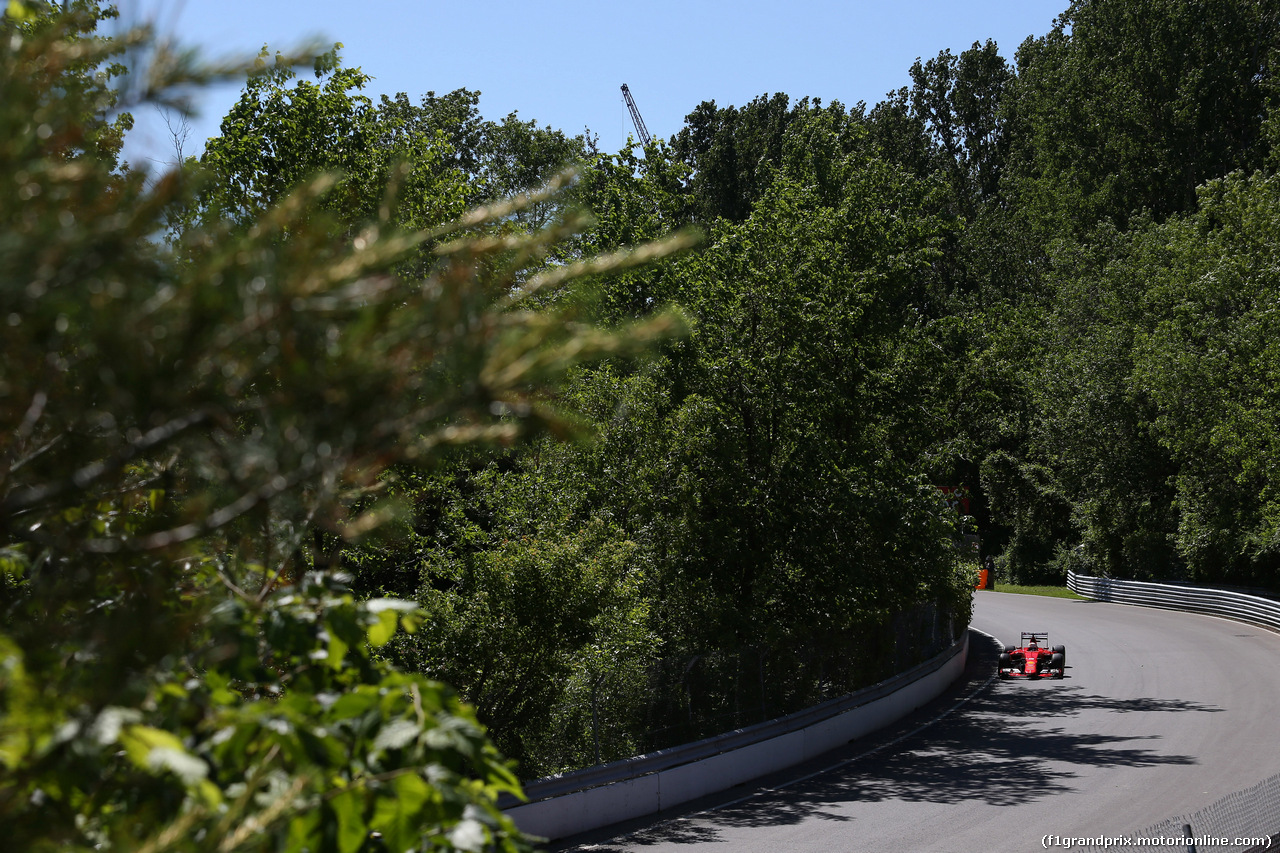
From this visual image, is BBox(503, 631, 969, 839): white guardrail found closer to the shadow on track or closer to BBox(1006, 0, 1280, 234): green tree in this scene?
the shadow on track

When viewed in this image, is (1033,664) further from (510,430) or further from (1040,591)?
(1040,591)

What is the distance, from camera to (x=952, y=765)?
16906 millimetres

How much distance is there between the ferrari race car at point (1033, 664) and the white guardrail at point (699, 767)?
4.57m

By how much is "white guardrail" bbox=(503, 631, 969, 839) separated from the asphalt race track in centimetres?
27

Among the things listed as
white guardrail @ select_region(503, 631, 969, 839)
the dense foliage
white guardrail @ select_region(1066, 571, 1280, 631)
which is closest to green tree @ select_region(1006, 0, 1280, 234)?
the dense foliage

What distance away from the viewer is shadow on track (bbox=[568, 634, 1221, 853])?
46.3 ft

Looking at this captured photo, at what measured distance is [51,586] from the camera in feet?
9.09

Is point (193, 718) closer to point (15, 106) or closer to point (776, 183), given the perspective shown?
point (15, 106)

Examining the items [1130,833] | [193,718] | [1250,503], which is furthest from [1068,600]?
[193,718]

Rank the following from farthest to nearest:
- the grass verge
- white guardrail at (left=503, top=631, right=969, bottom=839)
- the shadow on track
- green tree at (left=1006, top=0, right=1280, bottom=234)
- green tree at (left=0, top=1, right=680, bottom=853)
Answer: green tree at (left=1006, top=0, right=1280, bottom=234) < the grass verge < the shadow on track < white guardrail at (left=503, top=631, right=969, bottom=839) < green tree at (left=0, top=1, right=680, bottom=853)

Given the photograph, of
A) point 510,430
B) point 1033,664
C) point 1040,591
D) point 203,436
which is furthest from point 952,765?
point 1040,591

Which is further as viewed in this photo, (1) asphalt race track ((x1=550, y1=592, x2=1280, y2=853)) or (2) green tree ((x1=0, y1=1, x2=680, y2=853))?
(1) asphalt race track ((x1=550, y1=592, x2=1280, y2=853))

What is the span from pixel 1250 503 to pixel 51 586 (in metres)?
42.1

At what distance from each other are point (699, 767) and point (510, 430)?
13.6 meters
